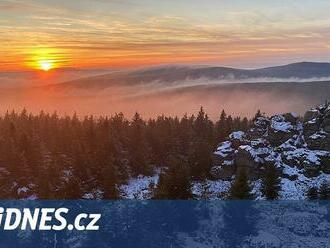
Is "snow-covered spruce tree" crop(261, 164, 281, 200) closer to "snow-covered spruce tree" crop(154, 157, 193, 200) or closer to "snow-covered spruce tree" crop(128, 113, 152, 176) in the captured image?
"snow-covered spruce tree" crop(154, 157, 193, 200)

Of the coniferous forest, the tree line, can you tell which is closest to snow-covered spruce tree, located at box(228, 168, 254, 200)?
the tree line

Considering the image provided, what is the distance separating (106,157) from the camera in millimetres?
74625

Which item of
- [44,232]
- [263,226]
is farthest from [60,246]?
[263,226]

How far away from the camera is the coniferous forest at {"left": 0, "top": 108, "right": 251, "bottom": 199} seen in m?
60.4

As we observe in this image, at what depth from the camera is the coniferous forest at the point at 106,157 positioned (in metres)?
60.4

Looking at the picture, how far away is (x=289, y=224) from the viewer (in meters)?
53.4

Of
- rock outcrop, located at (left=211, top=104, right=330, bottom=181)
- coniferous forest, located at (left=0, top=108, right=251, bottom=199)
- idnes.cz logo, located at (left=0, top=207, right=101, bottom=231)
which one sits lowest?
idnes.cz logo, located at (left=0, top=207, right=101, bottom=231)

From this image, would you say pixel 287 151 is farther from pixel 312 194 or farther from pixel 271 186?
pixel 312 194

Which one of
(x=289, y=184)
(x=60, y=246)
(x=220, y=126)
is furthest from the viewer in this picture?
(x=220, y=126)

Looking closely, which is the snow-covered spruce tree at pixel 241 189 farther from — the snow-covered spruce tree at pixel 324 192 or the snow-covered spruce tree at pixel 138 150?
the snow-covered spruce tree at pixel 138 150

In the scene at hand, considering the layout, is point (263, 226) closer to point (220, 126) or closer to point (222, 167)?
point (222, 167)

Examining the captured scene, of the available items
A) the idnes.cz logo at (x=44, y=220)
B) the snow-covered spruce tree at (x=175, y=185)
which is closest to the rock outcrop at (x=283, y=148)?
the snow-covered spruce tree at (x=175, y=185)

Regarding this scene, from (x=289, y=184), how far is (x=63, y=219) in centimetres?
3012

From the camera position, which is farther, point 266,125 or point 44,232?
point 266,125
